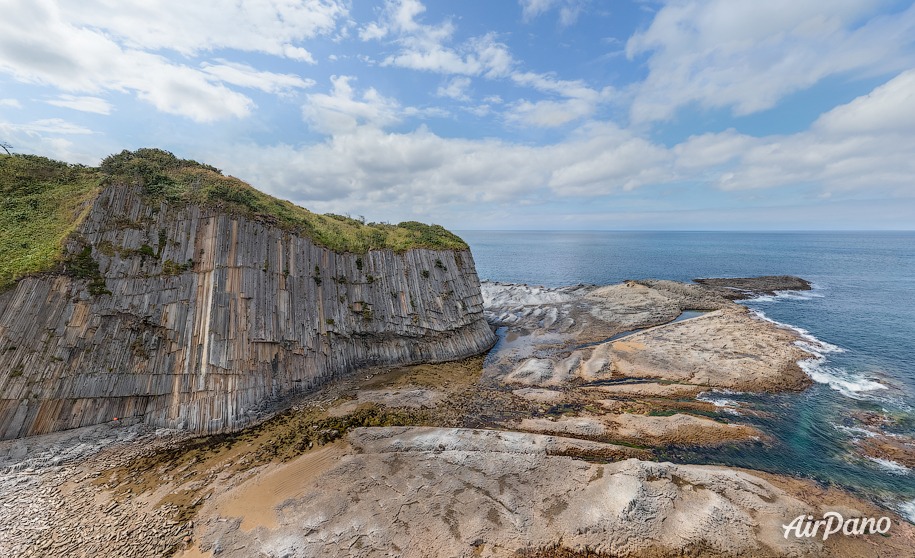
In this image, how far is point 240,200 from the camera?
1099 inches

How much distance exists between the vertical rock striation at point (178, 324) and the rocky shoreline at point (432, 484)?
5.79ft

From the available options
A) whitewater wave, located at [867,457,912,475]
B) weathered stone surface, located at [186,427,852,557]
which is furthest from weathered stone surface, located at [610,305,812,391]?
weathered stone surface, located at [186,427,852,557]

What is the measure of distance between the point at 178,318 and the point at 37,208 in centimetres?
1329

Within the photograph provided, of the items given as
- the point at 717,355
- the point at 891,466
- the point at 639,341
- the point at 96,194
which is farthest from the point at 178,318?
the point at 717,355

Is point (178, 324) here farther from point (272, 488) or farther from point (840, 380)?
point (840, 380)

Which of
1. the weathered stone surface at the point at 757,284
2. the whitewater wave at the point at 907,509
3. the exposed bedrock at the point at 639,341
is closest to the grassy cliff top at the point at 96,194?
the exposed bedrock at the point at 639,341

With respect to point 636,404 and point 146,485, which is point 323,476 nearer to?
point 146,485

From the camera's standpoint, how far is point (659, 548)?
14.3m

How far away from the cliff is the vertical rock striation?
7cm

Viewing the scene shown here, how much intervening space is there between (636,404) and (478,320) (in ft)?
58.7

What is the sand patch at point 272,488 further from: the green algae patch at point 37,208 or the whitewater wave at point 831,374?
the whitewater wave at point 831,374

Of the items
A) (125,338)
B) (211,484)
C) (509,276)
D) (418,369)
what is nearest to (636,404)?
(418,369)

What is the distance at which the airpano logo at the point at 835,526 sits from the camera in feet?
48.5

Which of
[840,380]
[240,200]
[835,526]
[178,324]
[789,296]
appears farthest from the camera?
[789,296]
